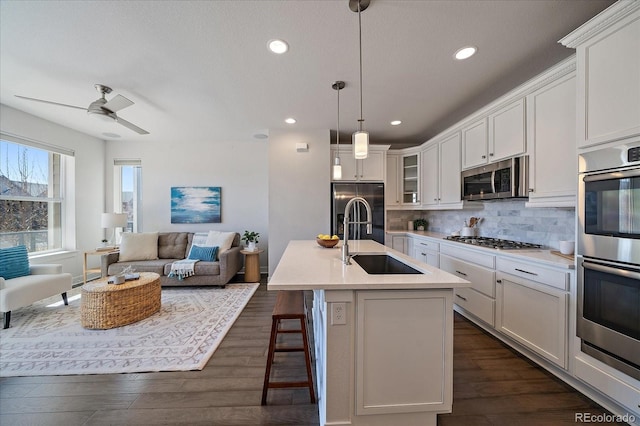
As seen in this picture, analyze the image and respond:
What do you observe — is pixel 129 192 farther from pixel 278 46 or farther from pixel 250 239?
pixel 278 46

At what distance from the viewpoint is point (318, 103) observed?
3.13 m

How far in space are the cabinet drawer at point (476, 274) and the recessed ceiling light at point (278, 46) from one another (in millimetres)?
2738

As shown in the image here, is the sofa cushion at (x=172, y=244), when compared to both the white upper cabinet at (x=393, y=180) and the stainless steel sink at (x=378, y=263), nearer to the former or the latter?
the stainless steel sink at (x=378, y=263)

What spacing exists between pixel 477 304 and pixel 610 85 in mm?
2021

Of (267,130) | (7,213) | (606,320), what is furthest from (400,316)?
(7,213)

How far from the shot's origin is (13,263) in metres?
2.96

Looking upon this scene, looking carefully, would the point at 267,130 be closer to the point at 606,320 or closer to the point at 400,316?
the point at 400,316

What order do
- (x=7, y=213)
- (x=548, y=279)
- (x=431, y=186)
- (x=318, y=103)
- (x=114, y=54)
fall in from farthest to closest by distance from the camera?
1. (x=431, y=186)
2. (x=7, y=213)
3. (x=318, y=103)
4. (x=114, y=54)
5. (x=548, y=279)

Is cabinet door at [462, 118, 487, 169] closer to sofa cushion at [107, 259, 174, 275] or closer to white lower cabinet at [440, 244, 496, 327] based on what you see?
white lower cabinet at [440, 244, 496, 327]

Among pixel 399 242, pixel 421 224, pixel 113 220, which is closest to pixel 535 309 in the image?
pixel 399 242

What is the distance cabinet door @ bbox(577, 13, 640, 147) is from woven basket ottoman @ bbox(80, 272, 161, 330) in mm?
4149

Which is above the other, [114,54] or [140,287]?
[114,54]

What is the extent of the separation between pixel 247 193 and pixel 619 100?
4880 millimetres

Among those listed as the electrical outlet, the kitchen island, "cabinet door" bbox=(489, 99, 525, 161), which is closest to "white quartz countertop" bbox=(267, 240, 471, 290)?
the kitchen island
